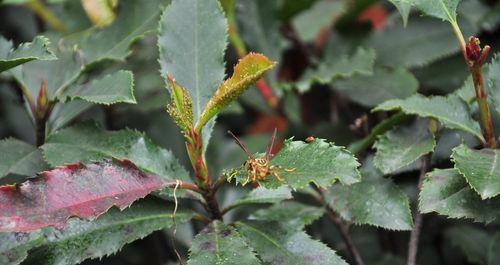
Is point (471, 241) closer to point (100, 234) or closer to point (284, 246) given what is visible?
point (284, 246)

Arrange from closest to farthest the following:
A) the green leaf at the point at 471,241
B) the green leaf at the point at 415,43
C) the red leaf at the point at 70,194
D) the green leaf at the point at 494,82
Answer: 1. the red leaf at the point at 70,194
2. the green leaf at the point at 494,82
3. the green leaf at the point at 471,241
4. the green leaf at the point at 415,43

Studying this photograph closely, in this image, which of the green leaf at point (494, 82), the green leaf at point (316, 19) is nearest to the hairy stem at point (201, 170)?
the green leaf at point (494, 82)

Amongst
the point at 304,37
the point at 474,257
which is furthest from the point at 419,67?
the point at 474,257

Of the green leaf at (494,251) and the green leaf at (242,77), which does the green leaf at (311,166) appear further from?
the green leaf at (494,251)

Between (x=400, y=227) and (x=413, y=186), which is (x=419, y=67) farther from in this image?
(x=400, y=227)

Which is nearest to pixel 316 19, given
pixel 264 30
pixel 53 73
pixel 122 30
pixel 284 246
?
pixel 264 30
